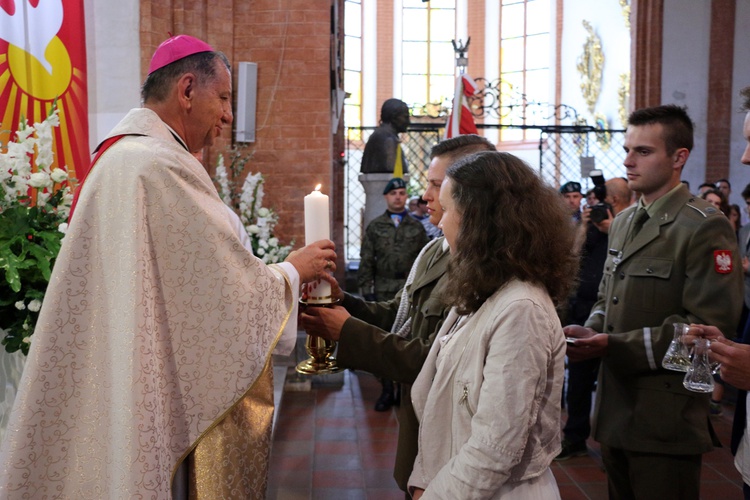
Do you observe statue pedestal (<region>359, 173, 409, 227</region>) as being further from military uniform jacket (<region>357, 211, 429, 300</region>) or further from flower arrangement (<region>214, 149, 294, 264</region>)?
flower arrangement (<region>214, 149, 294, 264</region>)

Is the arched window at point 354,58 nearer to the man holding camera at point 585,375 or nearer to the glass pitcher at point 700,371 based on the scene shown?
the man holding camera at point 585,375

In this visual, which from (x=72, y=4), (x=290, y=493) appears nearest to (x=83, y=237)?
(x=290, y=493)

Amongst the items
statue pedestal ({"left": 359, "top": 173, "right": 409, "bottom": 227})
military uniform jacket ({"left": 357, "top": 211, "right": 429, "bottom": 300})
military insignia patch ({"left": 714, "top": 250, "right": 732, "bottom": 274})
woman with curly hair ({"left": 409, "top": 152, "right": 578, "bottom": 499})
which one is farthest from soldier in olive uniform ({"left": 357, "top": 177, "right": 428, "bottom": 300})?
woman with curly hair ({"left": 409, "top": 152, "right": 578, "bottom": 499})

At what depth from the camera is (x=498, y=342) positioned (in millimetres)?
1519

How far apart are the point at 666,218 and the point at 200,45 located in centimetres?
166

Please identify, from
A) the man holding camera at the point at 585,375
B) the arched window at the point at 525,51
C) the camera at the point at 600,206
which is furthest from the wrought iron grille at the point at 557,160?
the man holding camera at the point at 585,375

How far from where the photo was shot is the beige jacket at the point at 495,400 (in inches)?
58.0

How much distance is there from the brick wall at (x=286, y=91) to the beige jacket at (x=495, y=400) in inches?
185

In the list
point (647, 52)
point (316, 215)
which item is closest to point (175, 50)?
point (316, 215)

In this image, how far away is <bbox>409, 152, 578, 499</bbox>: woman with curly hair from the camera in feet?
4.85

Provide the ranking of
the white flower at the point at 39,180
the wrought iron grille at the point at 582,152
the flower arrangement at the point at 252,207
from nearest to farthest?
the white flower at the point at 39,180 → the flower arrangement at the point at 252,207 → the wrought iron grille at the point at 582,152

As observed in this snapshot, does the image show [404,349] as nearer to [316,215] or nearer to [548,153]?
[316,215]

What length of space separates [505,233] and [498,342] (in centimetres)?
26

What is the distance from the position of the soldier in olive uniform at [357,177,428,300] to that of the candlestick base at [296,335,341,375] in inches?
156
